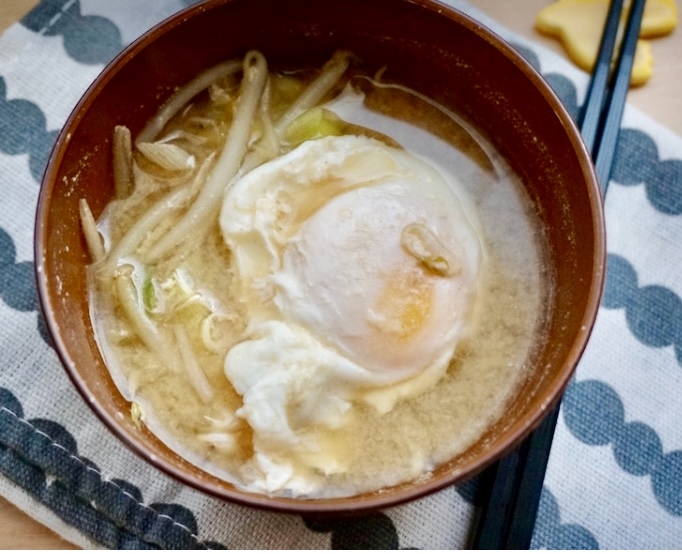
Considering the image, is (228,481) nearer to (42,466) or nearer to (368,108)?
(42,466)

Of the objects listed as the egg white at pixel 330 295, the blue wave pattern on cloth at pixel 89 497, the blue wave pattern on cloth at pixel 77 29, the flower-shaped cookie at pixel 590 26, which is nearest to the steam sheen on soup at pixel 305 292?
the egg white at pixel 330 295

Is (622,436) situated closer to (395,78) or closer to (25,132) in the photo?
(395,78)

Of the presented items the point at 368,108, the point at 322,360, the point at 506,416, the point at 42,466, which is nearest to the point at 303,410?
the point at 322,360

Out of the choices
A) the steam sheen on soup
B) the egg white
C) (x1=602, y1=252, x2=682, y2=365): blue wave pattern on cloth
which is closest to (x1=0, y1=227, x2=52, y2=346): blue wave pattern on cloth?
the steam sheen on soup

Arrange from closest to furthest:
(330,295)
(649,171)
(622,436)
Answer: (330,295), (622,436), (649,171)

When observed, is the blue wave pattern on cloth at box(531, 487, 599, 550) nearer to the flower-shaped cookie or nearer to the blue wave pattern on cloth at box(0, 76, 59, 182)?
the flower-shaped cookie

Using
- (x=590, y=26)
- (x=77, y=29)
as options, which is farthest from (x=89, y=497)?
(x=590, y=26)

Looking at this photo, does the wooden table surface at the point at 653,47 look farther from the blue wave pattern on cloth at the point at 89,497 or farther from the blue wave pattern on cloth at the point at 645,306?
the blue wave pattern on cloth at the point at 89,497
